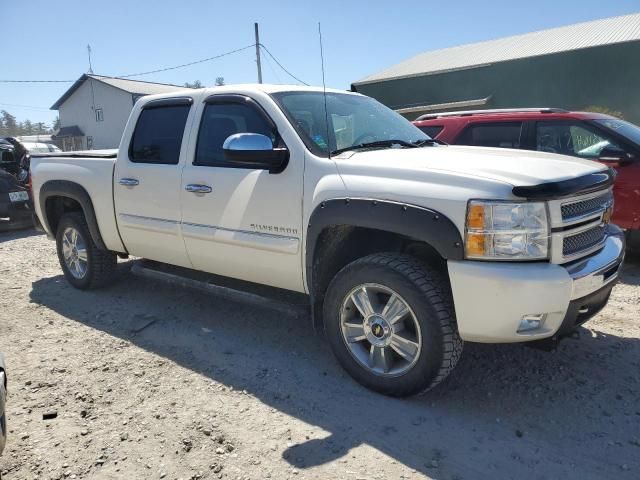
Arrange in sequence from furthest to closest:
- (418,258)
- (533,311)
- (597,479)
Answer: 1. (418,258)
2. (533,311)
3. (597,479)

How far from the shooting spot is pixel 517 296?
252cm

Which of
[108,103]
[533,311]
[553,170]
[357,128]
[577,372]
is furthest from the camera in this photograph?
[108,103]

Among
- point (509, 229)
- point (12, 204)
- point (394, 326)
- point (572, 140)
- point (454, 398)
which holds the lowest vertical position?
point (454, 398)

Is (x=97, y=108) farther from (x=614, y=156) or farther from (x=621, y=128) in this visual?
(x=614, y=156)

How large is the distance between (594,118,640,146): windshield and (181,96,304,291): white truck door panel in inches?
156

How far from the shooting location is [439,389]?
3.18 m

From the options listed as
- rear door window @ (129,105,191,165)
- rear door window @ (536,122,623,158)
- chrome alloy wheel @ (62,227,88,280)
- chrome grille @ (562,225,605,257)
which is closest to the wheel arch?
chrome grille @ (562,225,605,257)

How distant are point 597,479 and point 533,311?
0.80 meters

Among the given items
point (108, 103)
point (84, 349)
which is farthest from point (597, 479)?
point (108, 103)

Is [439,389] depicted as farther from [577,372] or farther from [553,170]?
[553,170]

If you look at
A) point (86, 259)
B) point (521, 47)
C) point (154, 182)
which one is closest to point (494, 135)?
point (154, 182)

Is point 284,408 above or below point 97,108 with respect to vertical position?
below

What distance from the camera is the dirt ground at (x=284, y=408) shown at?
2512 mm

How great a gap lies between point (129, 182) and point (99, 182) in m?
0.49
